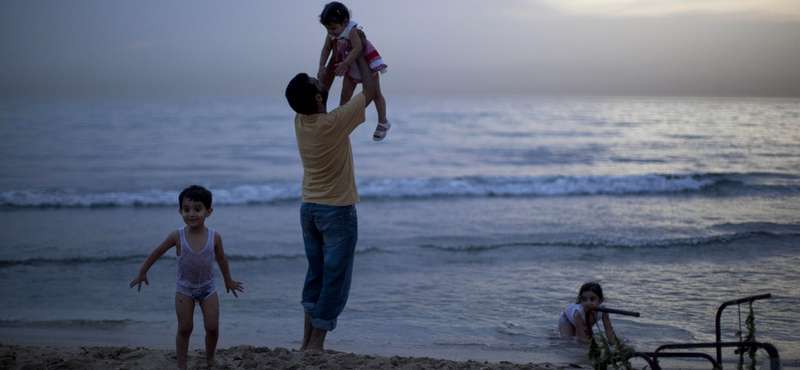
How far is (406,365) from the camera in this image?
355cm

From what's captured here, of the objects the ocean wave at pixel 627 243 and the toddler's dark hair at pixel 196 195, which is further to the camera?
the ocean wave at pixel 627 243

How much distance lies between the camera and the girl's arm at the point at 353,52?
3211mm

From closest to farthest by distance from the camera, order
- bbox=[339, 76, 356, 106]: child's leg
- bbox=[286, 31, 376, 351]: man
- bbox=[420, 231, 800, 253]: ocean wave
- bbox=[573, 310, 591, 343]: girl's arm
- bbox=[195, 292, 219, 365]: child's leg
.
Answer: bbox=[195, 292, 219, 365]: child's leg < bbox=[286, 31, 376, 351]: man < bbox=[339, 76, 356, 106]: child's leg < bbox=[573, 310, 591, 343]: girl's arm < bbox=[420, 231, 800, 253]: ocean wave

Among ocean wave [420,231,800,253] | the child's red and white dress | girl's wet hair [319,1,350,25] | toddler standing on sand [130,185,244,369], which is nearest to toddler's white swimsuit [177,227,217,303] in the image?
toddler standing on sand [130,185,244,369]

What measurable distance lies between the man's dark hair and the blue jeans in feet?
2.16

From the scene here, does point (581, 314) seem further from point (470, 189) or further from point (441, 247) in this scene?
point (470, 189)

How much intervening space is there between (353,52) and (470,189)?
10.7m

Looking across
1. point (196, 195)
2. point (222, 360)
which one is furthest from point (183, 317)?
point (196, 195)

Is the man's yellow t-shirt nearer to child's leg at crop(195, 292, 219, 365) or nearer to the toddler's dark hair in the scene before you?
the toddler's dark hair

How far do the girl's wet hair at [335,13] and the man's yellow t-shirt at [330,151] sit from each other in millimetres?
506

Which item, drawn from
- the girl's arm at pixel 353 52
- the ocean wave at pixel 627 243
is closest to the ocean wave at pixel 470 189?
the ocean wave at pixel 627 243

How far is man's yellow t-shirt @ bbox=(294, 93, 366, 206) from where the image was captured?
126 inches

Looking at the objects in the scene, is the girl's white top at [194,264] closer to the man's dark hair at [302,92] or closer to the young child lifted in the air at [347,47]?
the man's dark hair at [302,92]

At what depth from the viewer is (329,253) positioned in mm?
3438
